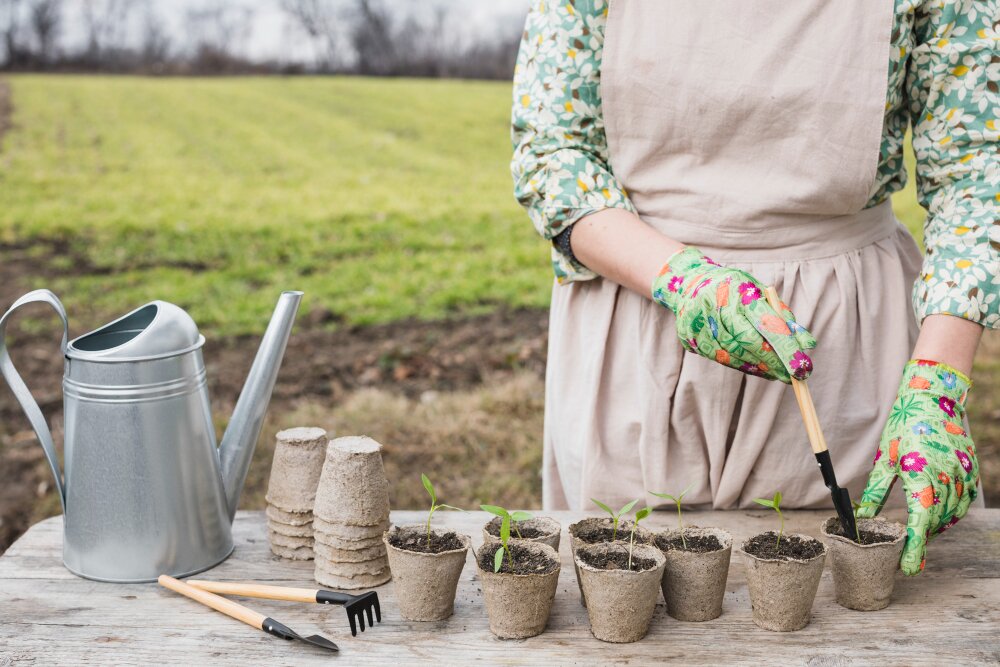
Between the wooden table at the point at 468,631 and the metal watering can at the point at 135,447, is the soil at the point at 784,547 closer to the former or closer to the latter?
the wooden table at the point at 468,631

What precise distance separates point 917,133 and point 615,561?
2.55 ft

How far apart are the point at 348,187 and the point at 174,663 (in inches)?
297

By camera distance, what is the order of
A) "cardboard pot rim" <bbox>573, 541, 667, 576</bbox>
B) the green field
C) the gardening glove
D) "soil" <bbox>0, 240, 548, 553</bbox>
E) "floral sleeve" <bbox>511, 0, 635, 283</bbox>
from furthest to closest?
the green field, "soil" <bbox>0, 240, 548, 553</bbox>, "floral sleeve" <bbox>511, 0, 635, 283</bbox>, the gardening glove, "cardboard pot rim" <bbox>573, 541, 667, 576</bbox>

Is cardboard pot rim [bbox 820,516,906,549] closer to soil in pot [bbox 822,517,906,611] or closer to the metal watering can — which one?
soil in pot [bbox 822,517,906,611]

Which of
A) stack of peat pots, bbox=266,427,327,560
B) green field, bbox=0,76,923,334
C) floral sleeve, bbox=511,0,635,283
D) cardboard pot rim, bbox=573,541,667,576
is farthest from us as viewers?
green field, bbox=0,76,923,334

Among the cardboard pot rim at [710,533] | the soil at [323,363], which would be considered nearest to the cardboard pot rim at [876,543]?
the cardboard pot rim at [710,533]

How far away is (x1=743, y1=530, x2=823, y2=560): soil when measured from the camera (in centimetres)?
109

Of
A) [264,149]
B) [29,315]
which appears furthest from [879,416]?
[264,149]

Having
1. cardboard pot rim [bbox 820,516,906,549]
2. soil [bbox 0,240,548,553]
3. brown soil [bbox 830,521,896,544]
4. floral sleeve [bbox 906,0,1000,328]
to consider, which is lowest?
soil [bbox 0,240,548,553]

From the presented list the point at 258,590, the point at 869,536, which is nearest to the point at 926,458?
the point at 869,536

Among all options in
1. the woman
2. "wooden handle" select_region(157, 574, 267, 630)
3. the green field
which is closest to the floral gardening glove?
the woman

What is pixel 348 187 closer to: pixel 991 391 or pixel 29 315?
pixel 29 315

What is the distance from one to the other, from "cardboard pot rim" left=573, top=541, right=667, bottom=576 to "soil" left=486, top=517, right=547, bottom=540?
90mm

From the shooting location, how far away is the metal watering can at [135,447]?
1148mm
